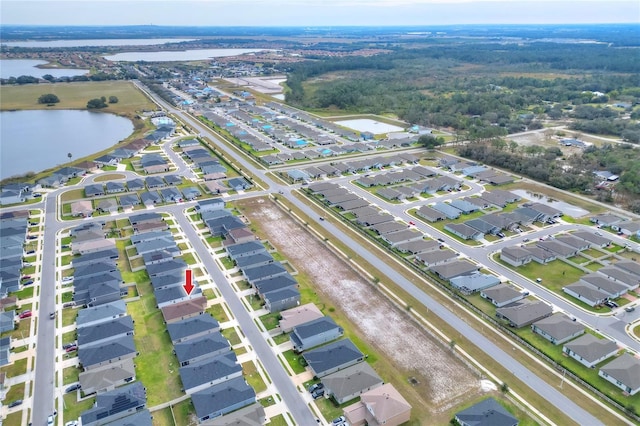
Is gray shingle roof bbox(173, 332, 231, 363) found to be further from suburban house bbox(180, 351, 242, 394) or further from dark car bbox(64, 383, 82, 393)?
dark car bbox(64, 383, 82, 393)

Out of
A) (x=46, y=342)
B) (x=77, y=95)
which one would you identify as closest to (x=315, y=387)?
(x=46, y=342)

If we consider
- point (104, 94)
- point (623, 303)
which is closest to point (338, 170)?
point (623, 303)

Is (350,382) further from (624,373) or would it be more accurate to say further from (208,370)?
(624,373)

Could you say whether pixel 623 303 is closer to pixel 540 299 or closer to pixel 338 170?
pixel 540 299

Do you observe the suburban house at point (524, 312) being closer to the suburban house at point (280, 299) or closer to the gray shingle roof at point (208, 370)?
the suburban house at point (280, 299)

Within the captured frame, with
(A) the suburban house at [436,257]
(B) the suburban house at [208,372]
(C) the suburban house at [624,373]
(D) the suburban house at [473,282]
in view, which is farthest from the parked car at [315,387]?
(C) the suburban house at [624,373]
